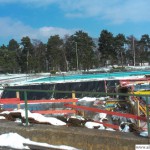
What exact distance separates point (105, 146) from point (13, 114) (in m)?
3.21

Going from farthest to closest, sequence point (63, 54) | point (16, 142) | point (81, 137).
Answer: point (63, 54), point (16, 142), point (81, 137)

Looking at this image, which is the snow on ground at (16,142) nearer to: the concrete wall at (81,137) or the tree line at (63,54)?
the concrete wall at (81,137)

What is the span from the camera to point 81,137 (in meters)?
7.35

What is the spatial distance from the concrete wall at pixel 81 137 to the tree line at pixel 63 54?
51823 millimetres

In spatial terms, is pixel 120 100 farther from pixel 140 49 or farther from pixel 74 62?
pixel 140 49

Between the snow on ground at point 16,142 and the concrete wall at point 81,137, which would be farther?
the snow on ground at point 16,142

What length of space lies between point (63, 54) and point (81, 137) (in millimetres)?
55799

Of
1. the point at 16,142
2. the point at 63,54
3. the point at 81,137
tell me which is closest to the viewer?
the point at 81,137

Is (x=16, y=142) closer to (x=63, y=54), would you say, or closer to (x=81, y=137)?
(x=81, y=137)

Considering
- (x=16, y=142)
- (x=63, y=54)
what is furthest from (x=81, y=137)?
(x=63, y=54)

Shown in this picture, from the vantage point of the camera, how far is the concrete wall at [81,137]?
7.02 m

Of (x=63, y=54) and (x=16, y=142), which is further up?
(x=63, y=54)

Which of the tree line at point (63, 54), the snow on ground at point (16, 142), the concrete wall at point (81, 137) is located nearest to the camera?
the concrete wall at point (81, 137)

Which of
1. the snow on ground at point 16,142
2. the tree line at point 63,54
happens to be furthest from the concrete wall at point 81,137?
the tree line at point 63,54
